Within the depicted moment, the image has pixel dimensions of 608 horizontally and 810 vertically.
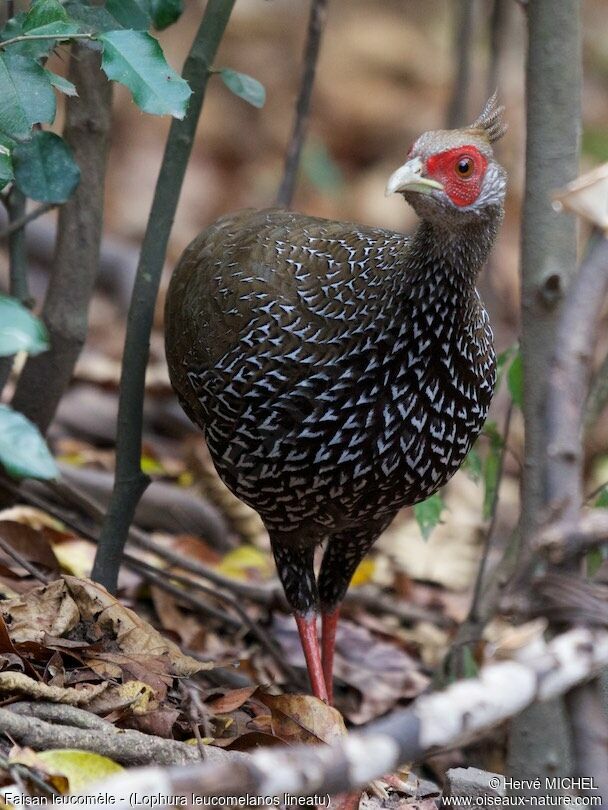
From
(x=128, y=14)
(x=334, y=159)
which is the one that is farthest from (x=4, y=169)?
(x=334, y=159)

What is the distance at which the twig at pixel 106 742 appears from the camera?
2.90 meters

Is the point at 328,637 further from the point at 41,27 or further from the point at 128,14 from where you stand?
the point at 41,27

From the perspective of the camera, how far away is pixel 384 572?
6.55m

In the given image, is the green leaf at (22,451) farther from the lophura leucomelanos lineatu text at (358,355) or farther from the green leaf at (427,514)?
the green leaf at (427,514)

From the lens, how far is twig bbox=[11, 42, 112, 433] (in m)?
4.29

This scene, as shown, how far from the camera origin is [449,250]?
3.66 meters

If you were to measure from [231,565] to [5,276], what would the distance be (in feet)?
9.65

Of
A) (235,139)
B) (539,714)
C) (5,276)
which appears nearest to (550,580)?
(539,714)

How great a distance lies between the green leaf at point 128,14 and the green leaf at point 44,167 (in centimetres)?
40

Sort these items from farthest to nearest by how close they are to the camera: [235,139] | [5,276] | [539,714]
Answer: [235,139], [5,276], [539,714]

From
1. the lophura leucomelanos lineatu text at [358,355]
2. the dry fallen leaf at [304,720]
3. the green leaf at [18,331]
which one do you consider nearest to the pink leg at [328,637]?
the lophura leucomelanos lineatu text at [358,355]

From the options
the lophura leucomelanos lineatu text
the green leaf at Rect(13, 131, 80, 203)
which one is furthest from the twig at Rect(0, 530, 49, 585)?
the green leaf at Rect(13, 131, 80, 203)

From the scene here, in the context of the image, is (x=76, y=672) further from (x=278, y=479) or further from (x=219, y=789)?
(x=219, y=789)

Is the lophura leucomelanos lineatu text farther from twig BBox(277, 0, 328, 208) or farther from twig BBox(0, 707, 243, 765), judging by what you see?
twig BBox(277, 0, 328, 208)
